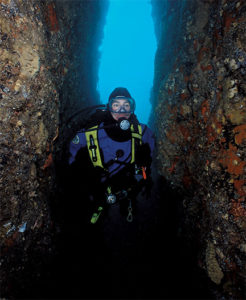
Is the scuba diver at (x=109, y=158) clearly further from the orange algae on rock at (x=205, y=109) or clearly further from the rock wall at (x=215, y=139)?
the orange algae on rock at (x=205, y=109)

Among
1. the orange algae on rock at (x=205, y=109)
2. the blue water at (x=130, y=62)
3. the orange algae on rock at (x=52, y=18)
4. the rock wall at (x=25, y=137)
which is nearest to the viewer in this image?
the rock wall at (x=25, y=137)

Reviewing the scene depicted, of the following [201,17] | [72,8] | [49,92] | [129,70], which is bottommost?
[49,92]

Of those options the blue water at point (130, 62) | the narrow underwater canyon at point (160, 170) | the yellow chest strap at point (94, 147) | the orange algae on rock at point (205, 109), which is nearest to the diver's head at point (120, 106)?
the yellow chest strap at point (94, 147)

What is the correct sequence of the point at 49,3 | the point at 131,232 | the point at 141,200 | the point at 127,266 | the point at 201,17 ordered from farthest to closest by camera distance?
1. the point at 141,200
2. the point at 131,232
3. the point at 127,266
4. the point at 201,17
5. the point at 49,3

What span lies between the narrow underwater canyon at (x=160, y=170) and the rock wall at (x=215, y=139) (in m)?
0.02

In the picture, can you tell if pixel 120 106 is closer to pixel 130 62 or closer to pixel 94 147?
pixel 94 147

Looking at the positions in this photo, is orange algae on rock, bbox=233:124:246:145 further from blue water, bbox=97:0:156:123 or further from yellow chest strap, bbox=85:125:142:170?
blue water, bbox=97:0:156:123

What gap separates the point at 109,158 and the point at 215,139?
2056 millimetres

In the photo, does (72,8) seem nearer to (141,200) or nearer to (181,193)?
(181,193)

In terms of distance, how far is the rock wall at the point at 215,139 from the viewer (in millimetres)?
2143

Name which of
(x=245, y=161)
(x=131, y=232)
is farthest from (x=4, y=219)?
(x=131, y=232)

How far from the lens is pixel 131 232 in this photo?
213 inches

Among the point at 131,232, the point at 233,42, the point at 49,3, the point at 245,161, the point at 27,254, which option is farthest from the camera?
the point at 131,232

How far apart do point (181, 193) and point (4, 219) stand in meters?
3.25
